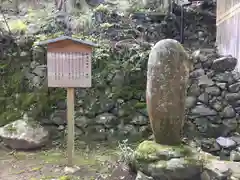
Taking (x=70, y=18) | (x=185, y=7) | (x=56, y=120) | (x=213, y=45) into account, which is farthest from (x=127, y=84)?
(x=185, y=7)

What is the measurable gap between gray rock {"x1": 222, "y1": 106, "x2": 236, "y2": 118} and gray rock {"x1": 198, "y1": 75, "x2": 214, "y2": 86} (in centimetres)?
68

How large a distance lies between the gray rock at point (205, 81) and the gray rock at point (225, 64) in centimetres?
39

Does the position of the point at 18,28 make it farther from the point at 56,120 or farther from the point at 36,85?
the point at 56,120

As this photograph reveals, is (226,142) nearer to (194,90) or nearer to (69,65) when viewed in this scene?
(194,90)

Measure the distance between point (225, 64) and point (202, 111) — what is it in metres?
1.42

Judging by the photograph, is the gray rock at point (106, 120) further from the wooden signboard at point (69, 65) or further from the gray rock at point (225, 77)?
the gray rock at point (225, 77)

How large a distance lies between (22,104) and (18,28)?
8.31 ft

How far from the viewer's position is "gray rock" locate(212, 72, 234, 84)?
6.83 metres

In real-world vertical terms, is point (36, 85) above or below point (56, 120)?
above

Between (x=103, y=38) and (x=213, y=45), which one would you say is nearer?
(x=103, y=38)

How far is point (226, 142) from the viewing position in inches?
239

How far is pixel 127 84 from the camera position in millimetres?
7027

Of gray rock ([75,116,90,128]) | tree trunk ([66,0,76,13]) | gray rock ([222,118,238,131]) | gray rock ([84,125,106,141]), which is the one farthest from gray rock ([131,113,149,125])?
tree trunk ([66,0,76,13])

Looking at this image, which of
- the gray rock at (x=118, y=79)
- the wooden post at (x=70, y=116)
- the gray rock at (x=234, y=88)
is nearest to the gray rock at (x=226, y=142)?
the gray rock at (x=234, y=88)
